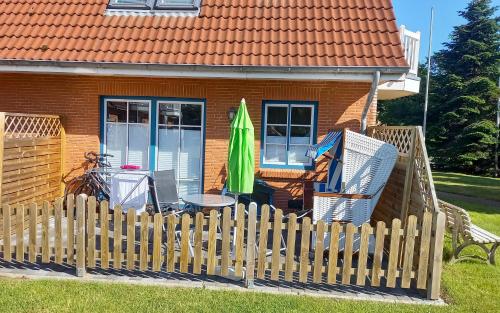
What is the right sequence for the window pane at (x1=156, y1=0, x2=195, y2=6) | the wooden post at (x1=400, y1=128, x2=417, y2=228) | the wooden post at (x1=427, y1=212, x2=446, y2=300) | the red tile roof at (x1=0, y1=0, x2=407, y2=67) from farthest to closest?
the window pane at (x1=156, y1=0, x2=195, y2=6)
the red tile roof at (x1=0, y1=0, x2=407, y2=67)
the wooden post at (x1=400, y1=128, x2=417, y2=228)
the wooden post at (x1=427, y1=212, x2=446, y2=300)

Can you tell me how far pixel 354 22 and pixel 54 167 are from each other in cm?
689

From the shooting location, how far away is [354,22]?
8320 mm

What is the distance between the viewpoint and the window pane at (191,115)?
825 centimetres

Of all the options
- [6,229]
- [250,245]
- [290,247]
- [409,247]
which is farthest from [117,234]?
[409,247]

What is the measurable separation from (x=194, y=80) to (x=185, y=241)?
4204mm

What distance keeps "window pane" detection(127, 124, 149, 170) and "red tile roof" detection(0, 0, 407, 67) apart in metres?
1.52

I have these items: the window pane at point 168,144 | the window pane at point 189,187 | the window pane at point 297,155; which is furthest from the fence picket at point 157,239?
the window pane at point 297,155

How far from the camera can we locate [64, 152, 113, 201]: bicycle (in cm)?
781

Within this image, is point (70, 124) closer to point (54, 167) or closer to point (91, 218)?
point (54, 167)

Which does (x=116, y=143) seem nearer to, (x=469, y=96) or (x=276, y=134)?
(x=276, y=134)

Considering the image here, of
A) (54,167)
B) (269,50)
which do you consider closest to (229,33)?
(269,50)

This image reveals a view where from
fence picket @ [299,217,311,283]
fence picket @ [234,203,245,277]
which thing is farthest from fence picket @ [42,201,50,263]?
fence picket @ [299,217,311,283]

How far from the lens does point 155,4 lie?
8859mm

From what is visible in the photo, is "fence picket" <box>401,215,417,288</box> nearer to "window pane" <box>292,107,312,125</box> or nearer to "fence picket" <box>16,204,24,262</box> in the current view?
"window pane" <box>292,107,312,125</box>
